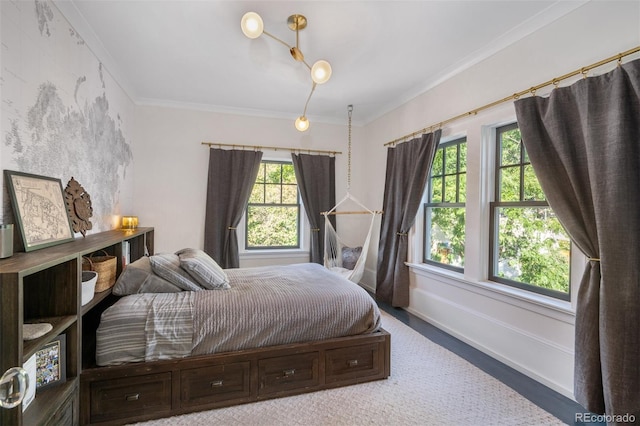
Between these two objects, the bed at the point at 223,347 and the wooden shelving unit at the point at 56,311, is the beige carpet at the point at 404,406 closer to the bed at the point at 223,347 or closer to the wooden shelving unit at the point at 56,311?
the bed at the point at 223,347

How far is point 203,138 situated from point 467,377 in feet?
13.0

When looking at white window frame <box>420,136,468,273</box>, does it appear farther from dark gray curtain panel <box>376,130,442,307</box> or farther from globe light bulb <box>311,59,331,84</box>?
globe light bulb <box>311,59,331,84</box>

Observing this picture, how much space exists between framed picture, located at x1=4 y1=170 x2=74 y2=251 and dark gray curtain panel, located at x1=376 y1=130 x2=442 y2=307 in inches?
121

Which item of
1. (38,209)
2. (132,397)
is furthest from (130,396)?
(38,209)

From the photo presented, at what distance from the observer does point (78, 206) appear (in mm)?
2293

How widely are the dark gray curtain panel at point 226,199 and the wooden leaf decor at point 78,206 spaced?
5.81ft

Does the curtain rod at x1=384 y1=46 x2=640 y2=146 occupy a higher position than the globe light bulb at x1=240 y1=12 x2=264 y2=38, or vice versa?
the globe light bulb at x1=240 y1=12 x2=264 y2=38

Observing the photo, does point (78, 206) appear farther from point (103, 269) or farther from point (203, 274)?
point (203, 274)

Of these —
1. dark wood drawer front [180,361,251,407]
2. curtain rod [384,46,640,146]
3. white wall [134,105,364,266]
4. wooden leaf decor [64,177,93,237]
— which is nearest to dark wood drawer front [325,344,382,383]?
dark wood drawer front [180,361,251,407]

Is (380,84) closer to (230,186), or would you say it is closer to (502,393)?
(230,186)

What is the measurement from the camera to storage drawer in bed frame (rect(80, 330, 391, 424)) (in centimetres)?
176

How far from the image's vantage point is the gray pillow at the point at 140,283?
2.11 meters

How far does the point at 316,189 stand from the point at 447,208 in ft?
6.31

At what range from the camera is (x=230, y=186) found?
4.26 meters
